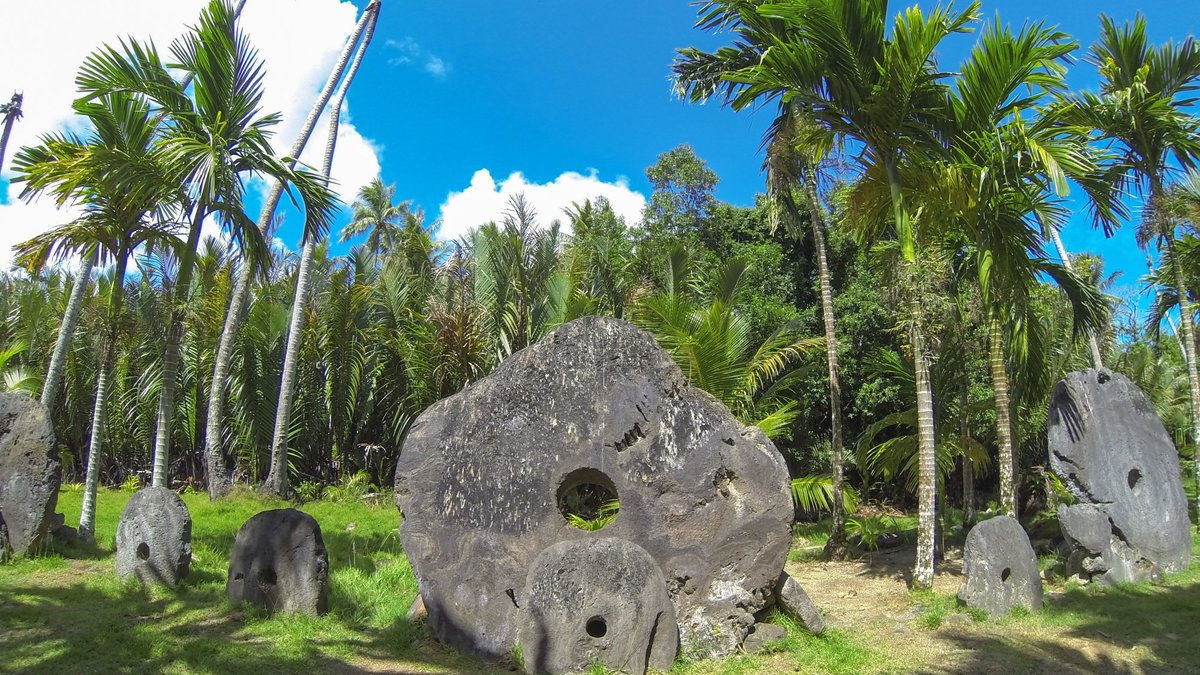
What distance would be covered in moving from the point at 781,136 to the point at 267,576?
833 centimetres

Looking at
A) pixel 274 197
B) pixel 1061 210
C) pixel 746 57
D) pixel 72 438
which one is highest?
pixel 746 57

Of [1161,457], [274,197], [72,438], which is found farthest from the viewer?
[72,438]

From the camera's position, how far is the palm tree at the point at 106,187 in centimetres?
780

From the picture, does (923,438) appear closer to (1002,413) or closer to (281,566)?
(1002,413)

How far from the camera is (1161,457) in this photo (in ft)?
30.2

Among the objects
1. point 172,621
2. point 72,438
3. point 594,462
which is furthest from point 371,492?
point 594,462

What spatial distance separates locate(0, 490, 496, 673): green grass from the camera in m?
5.98

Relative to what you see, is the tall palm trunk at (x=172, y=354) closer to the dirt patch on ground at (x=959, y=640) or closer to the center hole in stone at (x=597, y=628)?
the center hole in stone at (x=597, y=628)

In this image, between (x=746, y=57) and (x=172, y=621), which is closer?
(x=172, y=621)

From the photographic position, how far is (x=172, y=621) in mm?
6941

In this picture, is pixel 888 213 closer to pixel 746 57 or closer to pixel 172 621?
pixel 746 57

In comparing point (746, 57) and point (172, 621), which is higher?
point (746, 57)

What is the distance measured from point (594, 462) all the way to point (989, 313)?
18.0 ft

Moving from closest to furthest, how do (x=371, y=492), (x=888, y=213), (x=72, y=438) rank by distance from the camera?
1. (x=888, y=213)
2. (x=371, y=492)
3. (x=72, y=438)
